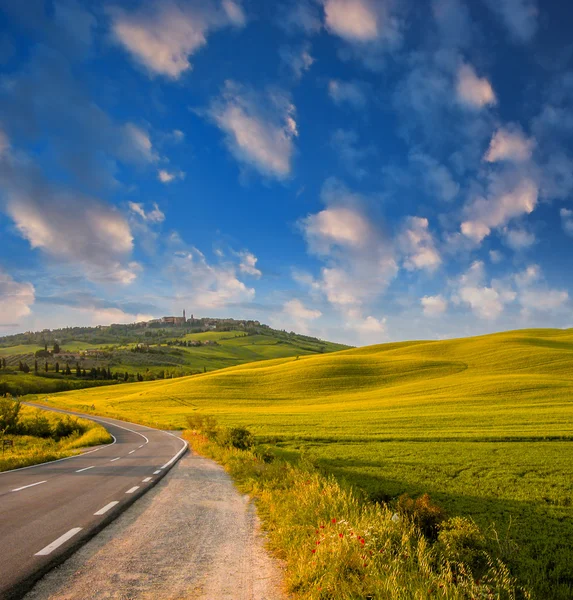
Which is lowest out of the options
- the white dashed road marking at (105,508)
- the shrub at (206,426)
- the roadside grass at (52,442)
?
the roadside grass at (52,442)

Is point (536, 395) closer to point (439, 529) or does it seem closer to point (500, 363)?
point (500, 363)

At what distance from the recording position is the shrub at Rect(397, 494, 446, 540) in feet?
31.8

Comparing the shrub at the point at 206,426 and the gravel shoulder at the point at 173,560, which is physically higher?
the gravel shoulder at the point at 173,560

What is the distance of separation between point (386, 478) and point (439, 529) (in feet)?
28.4

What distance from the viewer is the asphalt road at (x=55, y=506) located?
7273 mm

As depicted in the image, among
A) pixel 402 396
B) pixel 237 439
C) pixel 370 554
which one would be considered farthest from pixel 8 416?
pixel 370 554

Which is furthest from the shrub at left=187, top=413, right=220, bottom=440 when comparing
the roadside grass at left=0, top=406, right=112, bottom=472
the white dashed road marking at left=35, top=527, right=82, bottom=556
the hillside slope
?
the white dashed road marking at left=35, top=527, right=82, bottom=556

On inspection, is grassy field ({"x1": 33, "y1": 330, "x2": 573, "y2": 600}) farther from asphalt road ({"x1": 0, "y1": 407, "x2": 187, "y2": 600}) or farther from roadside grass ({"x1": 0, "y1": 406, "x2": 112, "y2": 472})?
roadside grass ({"x1": 0, "y1": 406, "x2": 112, "y2": 472})

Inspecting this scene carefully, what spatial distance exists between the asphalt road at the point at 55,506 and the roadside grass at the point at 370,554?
3.88 meters

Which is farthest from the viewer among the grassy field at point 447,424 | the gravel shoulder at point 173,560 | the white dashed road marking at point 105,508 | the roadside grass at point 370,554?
the grassy field at point 447,424

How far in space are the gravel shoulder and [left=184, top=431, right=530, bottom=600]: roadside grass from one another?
0.49m

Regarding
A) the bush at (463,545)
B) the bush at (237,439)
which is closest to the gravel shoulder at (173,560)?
the bush at (463,545)

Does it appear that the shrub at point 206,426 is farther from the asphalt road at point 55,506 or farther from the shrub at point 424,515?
the shrub at point 424,515

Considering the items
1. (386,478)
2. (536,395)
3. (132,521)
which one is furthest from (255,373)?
(132,521)
